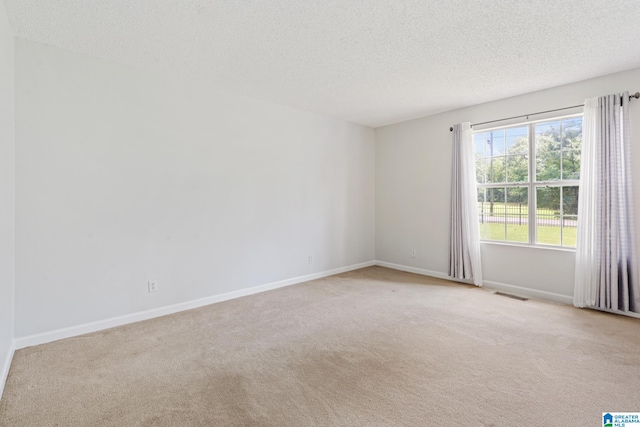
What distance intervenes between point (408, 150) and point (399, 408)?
426 cm

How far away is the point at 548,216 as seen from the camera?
3.83 m

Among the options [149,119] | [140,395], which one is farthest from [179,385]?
[149,119]

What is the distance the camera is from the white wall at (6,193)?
204 cm

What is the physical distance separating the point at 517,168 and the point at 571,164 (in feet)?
1.87

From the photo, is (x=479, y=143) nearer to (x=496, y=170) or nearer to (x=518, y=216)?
(x=496, y=170)

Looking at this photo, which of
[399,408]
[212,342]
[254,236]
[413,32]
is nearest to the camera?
[399,408]

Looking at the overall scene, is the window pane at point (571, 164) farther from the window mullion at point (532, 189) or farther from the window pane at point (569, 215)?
the window mullion at point (532, 189)

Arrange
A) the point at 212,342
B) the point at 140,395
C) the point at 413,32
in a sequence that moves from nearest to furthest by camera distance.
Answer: the point at 140,395 → the point at 413,32 → the point at 212,342

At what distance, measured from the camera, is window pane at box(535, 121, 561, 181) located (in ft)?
12.3

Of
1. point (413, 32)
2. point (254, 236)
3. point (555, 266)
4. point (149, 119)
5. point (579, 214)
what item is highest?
point (413, 32)

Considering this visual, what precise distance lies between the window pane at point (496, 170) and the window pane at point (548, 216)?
486 mm

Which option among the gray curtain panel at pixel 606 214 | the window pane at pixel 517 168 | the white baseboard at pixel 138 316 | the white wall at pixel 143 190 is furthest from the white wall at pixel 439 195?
the white baseboard at pixel 138 316

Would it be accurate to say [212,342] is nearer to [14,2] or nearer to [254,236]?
[254,236]

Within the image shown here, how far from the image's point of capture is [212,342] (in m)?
2.62
